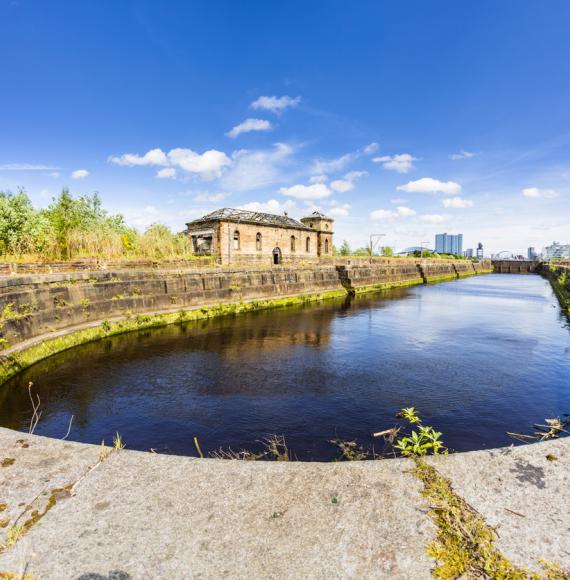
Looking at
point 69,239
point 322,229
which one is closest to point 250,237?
point 322,229

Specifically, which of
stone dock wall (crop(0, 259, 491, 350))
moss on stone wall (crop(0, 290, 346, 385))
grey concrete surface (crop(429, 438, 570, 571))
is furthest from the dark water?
grey concrete surface (crop(429, 438, 570, 571))

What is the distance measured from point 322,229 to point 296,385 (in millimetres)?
41635

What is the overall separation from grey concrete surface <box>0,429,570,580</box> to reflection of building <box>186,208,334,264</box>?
2737cm

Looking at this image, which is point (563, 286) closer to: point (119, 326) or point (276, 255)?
point (276, 255)

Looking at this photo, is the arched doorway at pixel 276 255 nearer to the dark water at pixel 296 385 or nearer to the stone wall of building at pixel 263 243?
the stone wall of building at pixel 263 243

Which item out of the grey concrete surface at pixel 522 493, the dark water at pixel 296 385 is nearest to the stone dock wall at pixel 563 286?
the dark water at pixel 296 385

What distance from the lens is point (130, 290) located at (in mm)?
15023

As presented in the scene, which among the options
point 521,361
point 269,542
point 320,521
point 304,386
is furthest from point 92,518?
point 521,361

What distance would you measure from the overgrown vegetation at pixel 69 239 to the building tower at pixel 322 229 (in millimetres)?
25953

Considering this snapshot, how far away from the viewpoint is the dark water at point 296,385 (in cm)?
600

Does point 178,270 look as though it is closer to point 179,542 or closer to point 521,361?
point 521,361

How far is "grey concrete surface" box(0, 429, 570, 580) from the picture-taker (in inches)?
81.1

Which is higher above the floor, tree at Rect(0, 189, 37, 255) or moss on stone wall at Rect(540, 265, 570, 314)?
tree at Rect(0, 189, 37, 255)

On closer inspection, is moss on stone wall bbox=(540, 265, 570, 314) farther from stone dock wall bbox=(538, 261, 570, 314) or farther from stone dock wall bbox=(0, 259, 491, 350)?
stone dock wall bbox=(0, 259, 491, 350)
